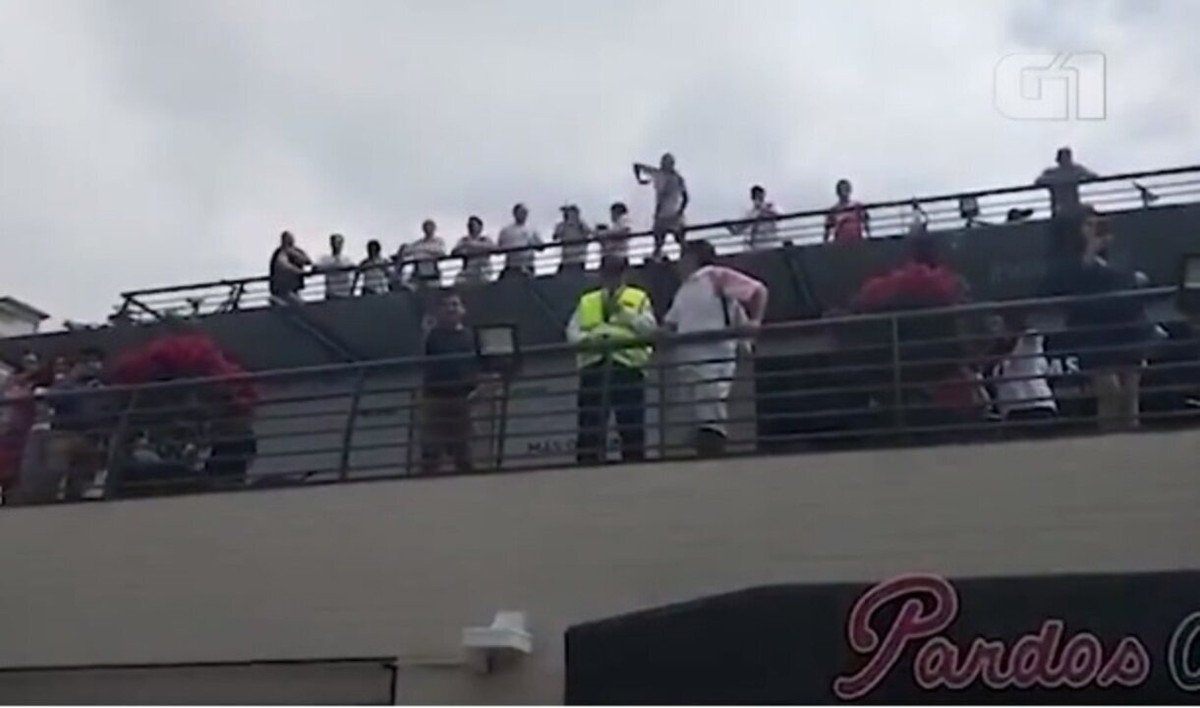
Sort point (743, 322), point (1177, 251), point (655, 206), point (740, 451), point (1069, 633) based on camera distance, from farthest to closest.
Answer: point (655, 206)
point (1177, 251)
point (743, 322)
point (740, 451)
point (1069, 633)

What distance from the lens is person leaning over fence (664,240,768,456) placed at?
1028 cm

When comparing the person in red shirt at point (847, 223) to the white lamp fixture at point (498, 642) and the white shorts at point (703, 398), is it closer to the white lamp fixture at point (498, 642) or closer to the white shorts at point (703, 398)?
the white shorts at point (703, 398)

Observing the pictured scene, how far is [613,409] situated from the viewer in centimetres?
1041

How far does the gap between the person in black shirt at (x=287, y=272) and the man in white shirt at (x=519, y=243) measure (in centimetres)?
185

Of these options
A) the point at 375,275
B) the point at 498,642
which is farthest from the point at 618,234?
the point at 498,642

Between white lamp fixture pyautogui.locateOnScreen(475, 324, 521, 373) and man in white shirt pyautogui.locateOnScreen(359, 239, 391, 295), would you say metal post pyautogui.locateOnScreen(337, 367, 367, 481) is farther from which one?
man in white shirt pyautogui.locateOnScreen(359, 239, 391, 295)

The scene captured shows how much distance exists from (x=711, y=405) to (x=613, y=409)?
0.54m

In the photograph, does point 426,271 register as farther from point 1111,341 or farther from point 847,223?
point 1111,341

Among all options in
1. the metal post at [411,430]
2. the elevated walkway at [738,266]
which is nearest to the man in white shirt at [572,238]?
the elevated walkway at [738,266]

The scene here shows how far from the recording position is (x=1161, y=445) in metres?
8.97

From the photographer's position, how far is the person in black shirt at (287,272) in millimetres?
16562

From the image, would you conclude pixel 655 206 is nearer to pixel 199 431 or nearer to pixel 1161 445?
pixel 199 431

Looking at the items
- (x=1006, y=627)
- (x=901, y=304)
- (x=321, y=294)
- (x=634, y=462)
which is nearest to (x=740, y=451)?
(x=634, y=462)

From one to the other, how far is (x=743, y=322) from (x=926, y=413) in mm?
1363
